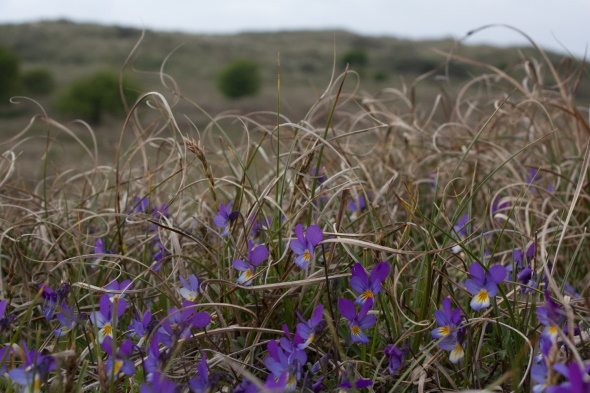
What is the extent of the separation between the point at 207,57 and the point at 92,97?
52.3 feet

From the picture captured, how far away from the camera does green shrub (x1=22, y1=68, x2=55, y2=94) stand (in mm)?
28609

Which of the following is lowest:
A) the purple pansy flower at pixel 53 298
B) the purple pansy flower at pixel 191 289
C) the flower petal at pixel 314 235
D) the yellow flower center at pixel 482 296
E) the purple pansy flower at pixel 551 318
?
the purple pansy flower at pixel 53 298

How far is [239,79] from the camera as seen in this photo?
31.6m

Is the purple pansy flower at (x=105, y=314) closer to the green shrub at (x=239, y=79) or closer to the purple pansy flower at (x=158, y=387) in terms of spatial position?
the purple pansy flower at (x=158, y=387)

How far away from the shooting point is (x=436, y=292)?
1217 millimetres

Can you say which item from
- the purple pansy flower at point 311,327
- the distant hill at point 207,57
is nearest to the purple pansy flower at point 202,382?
the purple pansy flower at point 311,327

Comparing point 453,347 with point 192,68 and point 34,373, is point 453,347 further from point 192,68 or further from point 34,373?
point 192,68

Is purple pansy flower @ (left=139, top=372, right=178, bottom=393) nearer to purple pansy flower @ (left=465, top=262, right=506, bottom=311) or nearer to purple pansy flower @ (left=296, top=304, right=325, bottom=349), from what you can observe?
purple pansy flower @ (left=296, top=304, right=325, bottom=349)

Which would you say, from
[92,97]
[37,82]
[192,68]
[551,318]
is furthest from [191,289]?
[192,68]

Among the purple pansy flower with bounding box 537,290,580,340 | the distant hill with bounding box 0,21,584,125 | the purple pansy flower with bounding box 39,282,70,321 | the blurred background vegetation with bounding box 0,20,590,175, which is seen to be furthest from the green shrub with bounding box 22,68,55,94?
the purple pansy flower with bounding box 537,290,580,340

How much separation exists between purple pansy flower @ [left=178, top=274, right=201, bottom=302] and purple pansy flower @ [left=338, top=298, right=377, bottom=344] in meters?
0.29

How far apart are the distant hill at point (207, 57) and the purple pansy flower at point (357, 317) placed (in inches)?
1072

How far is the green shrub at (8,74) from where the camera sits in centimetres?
2661

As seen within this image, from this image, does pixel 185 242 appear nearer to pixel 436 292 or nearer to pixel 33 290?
pixel 33 290
